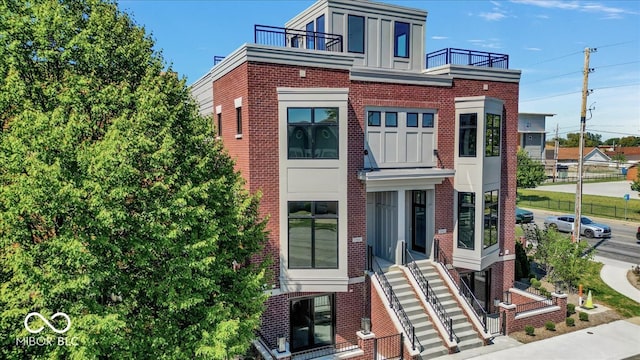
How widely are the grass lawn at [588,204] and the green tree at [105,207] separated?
158 ft

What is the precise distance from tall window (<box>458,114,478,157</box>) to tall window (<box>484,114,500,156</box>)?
1.56ft

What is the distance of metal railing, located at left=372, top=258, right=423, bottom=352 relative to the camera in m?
14.2

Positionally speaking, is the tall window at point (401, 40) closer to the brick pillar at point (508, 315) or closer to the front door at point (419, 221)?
the front door at point (419, 221)

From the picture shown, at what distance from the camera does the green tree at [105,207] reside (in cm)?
760

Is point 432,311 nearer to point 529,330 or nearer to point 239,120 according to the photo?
point 529,330

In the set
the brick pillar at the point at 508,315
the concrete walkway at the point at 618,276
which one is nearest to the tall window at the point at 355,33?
the brick pillar at the point at 508,315

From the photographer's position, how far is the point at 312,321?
14953 mm

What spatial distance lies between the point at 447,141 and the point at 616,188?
2692 inches

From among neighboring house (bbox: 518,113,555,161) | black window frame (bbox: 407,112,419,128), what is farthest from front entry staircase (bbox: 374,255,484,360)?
neighboring house (bbox: 518,113,555,161)

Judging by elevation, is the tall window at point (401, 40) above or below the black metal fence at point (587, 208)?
above

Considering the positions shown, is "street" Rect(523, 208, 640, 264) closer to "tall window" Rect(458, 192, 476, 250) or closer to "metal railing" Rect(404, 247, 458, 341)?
"tall window" Rect(458, 192, 476, 250)

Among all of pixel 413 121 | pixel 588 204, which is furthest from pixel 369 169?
pixel 588 204

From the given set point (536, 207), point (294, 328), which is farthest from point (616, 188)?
point (294, 328)

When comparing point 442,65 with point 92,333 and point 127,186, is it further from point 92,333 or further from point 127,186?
point 92,333
